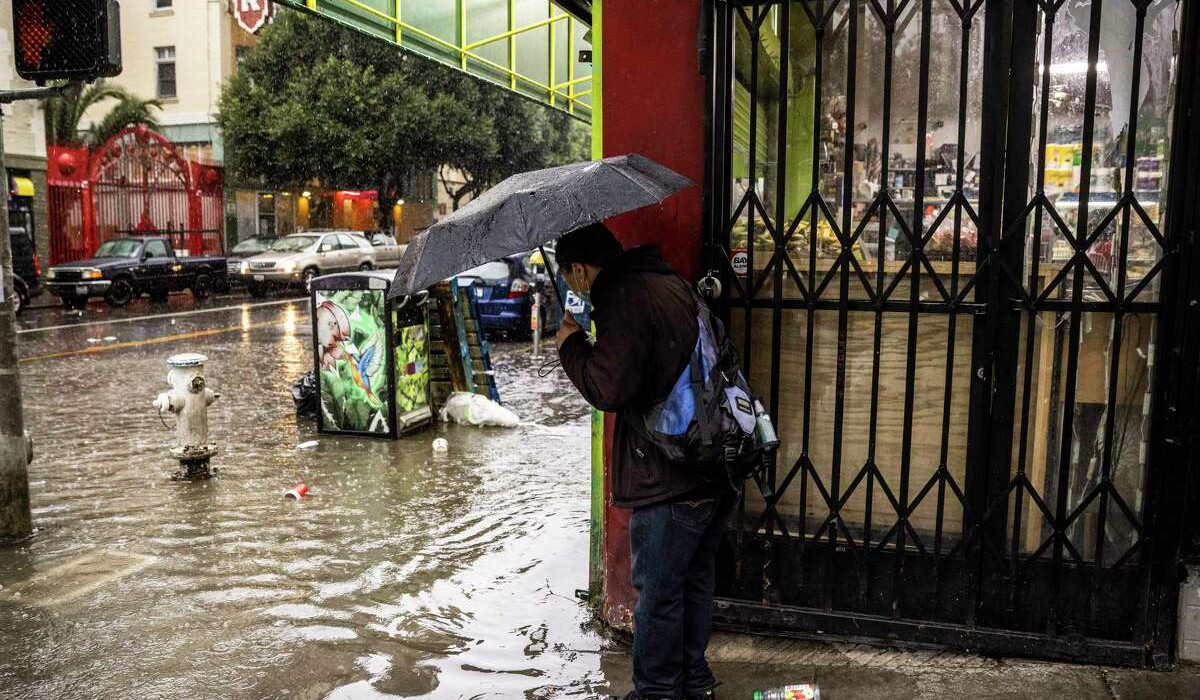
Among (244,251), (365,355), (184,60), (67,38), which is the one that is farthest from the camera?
(184,60)

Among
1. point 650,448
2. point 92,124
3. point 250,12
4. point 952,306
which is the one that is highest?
point 250,12

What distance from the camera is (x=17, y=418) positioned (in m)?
5.66

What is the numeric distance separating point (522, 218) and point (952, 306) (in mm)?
1876

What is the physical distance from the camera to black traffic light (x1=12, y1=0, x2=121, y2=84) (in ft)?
16.7

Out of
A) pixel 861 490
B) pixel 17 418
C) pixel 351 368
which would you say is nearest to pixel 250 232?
pixel 351 368

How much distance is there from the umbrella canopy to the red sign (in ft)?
59.3

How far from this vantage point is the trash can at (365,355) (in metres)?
8.33

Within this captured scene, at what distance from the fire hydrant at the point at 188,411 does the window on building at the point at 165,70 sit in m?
32.2

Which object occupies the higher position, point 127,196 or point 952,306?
point 127,196

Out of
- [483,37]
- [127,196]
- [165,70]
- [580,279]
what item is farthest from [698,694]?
[165,70]

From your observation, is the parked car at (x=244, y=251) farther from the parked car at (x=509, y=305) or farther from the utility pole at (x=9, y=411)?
the utility pole at (x=9, y=411)

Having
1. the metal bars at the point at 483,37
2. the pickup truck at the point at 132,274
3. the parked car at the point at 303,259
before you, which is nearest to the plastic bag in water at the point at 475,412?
the metal bars at the point at 483,37

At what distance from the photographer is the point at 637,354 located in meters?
3.32

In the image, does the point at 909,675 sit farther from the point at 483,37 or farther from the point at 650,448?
the point at 483,37
